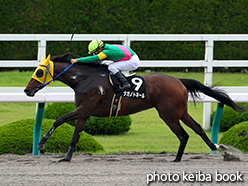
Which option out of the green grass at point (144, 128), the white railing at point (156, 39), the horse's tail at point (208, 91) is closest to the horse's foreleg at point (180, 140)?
the horse's tail at point (208, 91)

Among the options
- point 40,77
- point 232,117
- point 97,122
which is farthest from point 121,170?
point 232,117

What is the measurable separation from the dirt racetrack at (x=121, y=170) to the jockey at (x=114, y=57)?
936mm

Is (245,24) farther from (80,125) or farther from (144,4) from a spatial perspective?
(80,125)

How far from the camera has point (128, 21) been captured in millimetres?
11641

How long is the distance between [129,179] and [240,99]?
246 cm

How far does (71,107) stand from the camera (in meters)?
7.81

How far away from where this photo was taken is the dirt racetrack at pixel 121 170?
4277mm

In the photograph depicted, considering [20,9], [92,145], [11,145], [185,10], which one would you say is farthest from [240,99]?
[20,9]

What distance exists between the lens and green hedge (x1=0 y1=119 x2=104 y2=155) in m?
6.07

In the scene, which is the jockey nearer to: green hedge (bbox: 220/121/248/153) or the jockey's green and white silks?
the jockey's green and white silks

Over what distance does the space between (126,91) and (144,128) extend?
3586 mm

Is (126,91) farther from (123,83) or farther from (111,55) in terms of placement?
(111,55)

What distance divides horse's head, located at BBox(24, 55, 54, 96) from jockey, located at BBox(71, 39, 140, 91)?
0.97 feet

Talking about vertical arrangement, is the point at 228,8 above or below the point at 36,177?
above
